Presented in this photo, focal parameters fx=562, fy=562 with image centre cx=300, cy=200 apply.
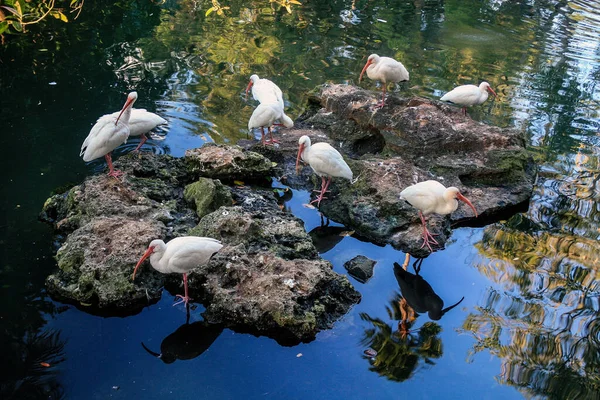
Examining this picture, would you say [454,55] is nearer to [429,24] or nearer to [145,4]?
[429,24]

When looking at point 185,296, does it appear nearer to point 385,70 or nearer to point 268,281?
point 268,281

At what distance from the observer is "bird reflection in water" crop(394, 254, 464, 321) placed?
5645 millimetres

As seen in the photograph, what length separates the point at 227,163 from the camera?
7.22 meters

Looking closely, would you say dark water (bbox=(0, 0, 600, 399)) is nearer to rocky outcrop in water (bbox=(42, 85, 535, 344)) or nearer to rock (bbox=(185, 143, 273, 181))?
rocky outcrop in water (bbox=(42, 85, 535, 344))

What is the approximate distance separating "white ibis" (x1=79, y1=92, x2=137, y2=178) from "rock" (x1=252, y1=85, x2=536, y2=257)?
6.61 ft

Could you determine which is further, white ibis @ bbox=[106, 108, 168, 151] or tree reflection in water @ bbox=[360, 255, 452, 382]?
white ibis @ bbox=[106, 108, 168, 151]

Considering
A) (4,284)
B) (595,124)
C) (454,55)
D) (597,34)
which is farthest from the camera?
(597,34)

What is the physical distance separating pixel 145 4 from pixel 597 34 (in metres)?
12.6

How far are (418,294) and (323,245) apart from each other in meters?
1.27

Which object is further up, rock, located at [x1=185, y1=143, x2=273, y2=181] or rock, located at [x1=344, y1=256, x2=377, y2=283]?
rock, located at [x1=185, y1=143, x2=273, y2=181]

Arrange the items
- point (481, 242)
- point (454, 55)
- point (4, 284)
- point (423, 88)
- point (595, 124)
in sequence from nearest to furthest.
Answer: point (4, 284) → point (481, 242) → point (595, 124) → point (423, 88) → point (454, 55)

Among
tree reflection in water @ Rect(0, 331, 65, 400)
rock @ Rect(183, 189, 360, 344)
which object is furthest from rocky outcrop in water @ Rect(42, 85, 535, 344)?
tree reflection in water @ Rect(0, 331, 65, 400)

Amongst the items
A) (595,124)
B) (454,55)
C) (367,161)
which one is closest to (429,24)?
(454,55)

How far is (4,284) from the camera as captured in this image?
5539 mm
